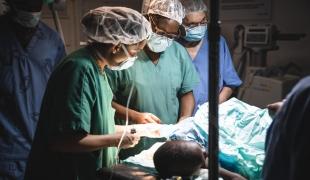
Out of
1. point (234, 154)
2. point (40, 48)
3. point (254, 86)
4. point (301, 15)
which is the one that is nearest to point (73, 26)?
point (40, 48)

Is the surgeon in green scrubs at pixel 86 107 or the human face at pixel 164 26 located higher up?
the human face at pixel 164 26

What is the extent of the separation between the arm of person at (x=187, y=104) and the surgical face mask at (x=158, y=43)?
320 mm

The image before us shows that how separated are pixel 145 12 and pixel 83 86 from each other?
91 centimetres

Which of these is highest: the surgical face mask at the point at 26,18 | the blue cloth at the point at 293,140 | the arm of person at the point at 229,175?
the surgical face mask at the point at 26,18

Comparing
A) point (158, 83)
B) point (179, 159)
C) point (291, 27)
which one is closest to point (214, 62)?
point (179, 159)

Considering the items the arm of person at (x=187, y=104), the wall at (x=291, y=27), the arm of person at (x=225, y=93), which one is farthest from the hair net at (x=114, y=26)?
the wall at (x=291, y=27)

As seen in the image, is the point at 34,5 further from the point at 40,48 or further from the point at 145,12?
the point at 145,12

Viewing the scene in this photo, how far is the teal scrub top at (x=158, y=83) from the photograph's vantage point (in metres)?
2.11

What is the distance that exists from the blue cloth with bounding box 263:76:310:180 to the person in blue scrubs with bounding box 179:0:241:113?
146 centimetres

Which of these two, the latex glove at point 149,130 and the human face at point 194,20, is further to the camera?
the human face at point 194,20

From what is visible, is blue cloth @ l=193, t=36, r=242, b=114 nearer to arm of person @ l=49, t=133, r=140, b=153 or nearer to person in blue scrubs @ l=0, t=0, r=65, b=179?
person in blue scrubs @ l=0, t=0, r=65, b=179

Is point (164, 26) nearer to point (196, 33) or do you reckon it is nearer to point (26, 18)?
point (196, 33)

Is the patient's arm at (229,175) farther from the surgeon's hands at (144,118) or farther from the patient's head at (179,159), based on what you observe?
the surgeon's hands at (144,118)

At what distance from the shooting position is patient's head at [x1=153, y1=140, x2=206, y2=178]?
135cm
